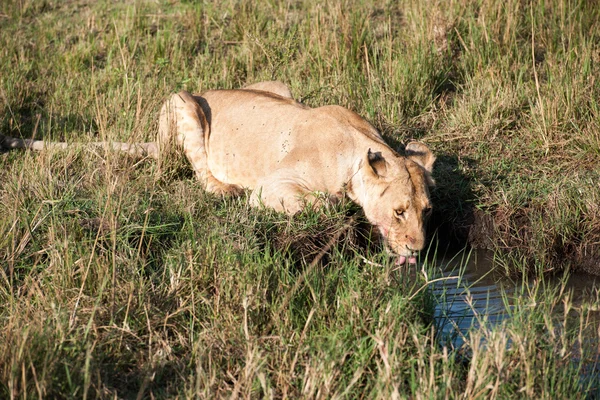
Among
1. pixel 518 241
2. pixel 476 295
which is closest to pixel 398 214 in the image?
pixel 476 295

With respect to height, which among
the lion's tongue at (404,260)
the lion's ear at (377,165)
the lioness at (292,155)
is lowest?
the lion's tongue at (404,260)

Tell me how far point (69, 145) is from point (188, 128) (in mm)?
924

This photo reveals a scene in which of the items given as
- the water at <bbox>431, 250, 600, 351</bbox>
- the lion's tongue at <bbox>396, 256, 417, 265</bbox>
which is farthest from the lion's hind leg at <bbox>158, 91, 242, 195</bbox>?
the water at <bbox>431, 250, 600, 351</bbox>

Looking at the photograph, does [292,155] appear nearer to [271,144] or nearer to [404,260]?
[271,144]

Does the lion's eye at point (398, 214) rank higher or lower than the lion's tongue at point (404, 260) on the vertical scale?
higher

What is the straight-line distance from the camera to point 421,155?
5.69 meters

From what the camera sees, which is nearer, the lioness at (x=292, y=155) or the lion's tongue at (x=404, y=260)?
the lion's tongue at (x=404, y=260)

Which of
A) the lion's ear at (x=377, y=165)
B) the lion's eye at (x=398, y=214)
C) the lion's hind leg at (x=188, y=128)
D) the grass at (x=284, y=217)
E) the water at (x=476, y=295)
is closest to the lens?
the grass at (x=284, y=217)

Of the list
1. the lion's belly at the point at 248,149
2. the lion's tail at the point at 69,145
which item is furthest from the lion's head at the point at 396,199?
the lion's tail at the point at 69,145

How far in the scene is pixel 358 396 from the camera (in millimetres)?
3479

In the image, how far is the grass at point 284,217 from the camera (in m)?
3.45

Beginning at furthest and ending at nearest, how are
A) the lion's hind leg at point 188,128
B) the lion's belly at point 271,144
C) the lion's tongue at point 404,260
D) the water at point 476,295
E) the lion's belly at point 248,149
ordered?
1. the lion's hind leg at point 188,128
2. the lion's belly at point 248,149
3. the lion's belly at point 271,144
4. the lion's tongue at point 404,260
5. the water at point 476,295

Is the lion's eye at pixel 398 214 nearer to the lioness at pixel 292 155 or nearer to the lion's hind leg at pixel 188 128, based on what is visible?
the lioness at pixel 292 155

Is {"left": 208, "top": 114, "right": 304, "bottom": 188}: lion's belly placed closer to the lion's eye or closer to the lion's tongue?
the lion's eye
